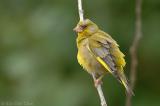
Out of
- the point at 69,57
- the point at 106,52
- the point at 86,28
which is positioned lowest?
the point at 106,52

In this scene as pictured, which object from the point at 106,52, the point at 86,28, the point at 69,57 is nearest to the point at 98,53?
the point at 106,52

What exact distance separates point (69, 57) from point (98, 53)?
137 centimetres

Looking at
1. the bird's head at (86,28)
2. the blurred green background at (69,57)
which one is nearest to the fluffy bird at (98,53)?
the bird's head at (86,28)

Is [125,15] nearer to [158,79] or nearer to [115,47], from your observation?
[158,79]

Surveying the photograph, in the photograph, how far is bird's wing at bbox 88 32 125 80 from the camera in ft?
16.8

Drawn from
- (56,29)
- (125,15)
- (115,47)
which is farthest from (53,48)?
(115,47)

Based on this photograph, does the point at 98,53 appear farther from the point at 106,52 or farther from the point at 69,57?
the point at 69,57

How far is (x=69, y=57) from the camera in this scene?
263 inches

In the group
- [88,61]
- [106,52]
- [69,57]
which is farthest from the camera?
[69,57]


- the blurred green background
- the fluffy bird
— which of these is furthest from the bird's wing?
the blurred green background

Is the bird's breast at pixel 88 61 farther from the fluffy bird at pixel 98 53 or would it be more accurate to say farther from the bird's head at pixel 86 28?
the bird's head at pixel 86 28

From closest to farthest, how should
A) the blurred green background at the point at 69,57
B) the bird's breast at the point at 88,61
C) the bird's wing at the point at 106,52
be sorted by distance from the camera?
the bird's wing at the point at 106,52
the bird's breast at the point at 88,61
the blurred green background at the point at 69,57

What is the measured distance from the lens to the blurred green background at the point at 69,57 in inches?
258

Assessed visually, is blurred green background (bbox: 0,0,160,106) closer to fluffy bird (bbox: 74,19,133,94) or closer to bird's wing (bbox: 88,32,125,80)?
fluffy bird (bbox: 74,19,133,94)
